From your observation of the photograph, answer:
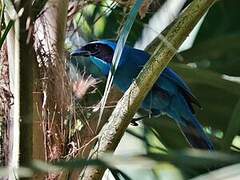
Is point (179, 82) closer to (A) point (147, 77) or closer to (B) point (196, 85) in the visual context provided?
(B) point (196, 85)

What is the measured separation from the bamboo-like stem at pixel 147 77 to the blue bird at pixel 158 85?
0.65ft

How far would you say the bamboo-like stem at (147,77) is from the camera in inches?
21.0

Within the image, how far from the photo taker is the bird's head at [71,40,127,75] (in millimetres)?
880

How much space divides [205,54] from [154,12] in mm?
170

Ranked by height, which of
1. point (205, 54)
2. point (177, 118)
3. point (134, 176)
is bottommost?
point (134, 176)

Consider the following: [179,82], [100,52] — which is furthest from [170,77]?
[100,52]

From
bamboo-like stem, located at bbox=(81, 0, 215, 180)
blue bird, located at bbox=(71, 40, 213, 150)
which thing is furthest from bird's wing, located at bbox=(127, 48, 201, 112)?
bamboo-like stem, located at bbox=(81, 0, 215, 180)

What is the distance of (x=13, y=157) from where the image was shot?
2.33 feet

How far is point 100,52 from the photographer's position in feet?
2.91

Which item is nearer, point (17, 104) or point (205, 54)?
point (17, 104)

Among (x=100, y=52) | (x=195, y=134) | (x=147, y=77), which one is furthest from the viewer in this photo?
(x=100, y=52)

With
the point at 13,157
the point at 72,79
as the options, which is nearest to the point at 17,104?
the point at 13,157

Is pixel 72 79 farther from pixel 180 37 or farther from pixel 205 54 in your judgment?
pixel 180 37

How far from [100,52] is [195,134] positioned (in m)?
0.22
